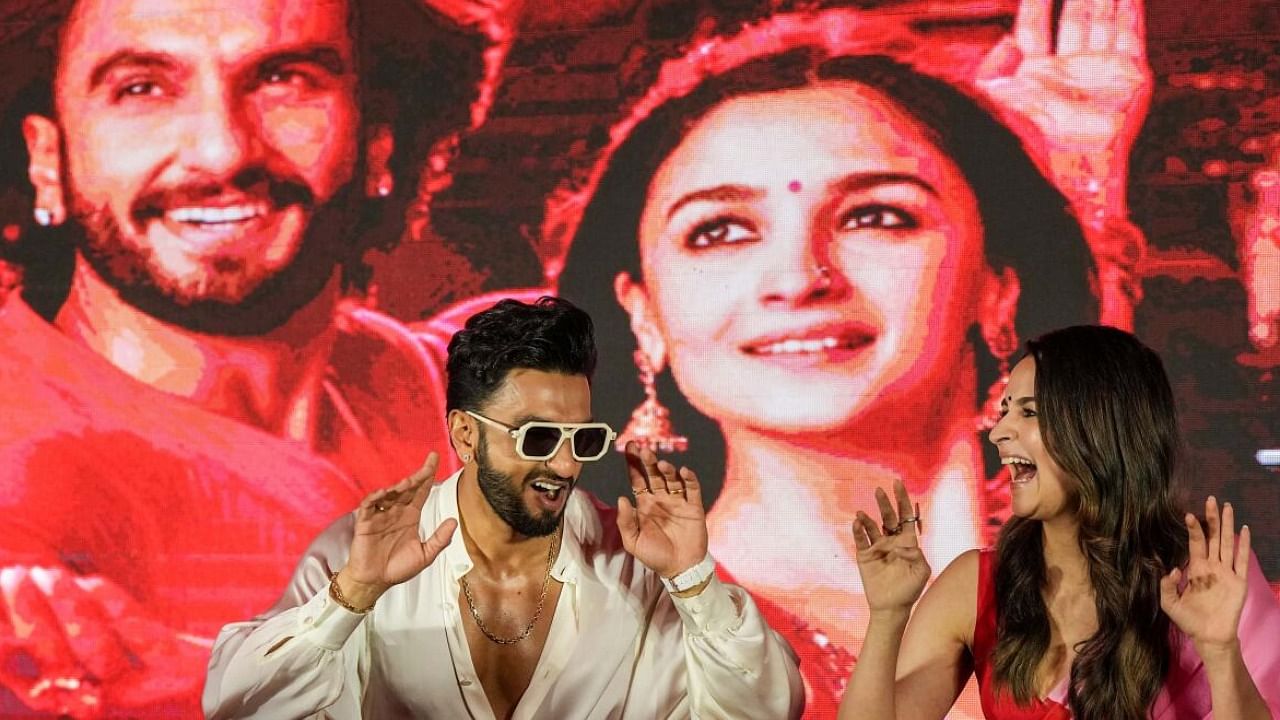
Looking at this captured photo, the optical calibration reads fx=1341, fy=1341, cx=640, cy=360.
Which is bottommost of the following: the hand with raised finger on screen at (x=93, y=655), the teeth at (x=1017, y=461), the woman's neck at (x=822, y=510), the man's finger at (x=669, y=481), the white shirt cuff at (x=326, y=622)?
the hand with raised finger on screen at (x=93, y=655)

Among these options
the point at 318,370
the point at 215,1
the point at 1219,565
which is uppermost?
the point at 215,1

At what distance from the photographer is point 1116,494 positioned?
2.53m

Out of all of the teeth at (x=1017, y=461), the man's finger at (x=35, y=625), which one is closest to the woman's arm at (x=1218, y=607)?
the teeth at (x=1017, y=461)

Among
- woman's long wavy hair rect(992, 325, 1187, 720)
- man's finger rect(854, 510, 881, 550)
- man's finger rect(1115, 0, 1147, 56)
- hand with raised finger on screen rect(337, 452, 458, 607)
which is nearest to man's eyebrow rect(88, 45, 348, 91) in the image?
hand with raised finger on screen rect(337, 452, 458, 607)

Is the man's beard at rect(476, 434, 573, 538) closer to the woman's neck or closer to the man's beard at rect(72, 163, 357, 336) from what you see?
the woman's neck

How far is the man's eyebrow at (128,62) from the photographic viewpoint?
4207 mm

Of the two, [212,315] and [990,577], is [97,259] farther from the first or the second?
[990,577]

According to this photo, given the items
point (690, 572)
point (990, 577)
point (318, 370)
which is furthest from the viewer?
point (318, 370)

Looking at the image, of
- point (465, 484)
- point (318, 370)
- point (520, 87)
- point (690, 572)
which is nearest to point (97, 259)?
point (318, 370)

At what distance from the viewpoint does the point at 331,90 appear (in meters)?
4.17

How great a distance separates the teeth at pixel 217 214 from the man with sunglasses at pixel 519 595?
1.56 metres

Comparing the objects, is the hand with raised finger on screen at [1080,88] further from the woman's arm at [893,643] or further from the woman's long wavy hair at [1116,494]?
the woman's arm at [893,643]

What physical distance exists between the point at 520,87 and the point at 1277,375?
92.1 inches

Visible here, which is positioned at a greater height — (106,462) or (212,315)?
(212,315)
